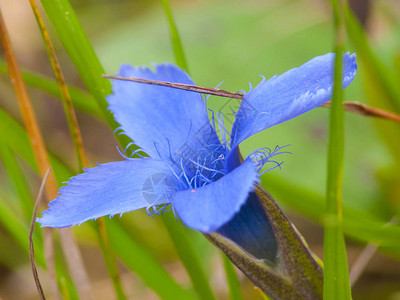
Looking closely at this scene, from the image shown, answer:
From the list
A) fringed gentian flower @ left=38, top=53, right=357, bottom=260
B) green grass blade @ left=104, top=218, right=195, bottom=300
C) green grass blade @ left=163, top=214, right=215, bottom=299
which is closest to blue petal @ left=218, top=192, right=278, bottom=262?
fringed gentian flower @ left=38, top=53, right=357, bottom=260

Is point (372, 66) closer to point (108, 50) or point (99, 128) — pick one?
point (108, 50)

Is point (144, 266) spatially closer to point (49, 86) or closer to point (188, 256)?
point (188, 256)

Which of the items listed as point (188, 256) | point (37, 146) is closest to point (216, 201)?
point (188, 256)

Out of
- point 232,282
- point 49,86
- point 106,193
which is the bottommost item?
point 232,282

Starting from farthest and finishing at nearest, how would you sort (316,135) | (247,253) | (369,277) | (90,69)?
(316,135) → (369,277) → (90,69) → (247,253)

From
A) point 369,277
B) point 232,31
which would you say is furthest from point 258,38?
point 369,277
